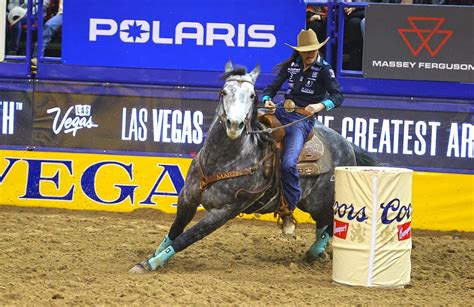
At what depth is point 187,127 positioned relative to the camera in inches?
426

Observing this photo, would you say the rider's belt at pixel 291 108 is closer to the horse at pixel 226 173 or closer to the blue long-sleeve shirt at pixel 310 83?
the blue long-sleeve shirt at pixel 310 83

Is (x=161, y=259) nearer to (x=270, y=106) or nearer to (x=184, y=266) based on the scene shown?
(x=184, y=266)

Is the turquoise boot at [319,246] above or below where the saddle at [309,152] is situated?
below

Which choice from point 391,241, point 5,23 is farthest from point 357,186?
point 5,23

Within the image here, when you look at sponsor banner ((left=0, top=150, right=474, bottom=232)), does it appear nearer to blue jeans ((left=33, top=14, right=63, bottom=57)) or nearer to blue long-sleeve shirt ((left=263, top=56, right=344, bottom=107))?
blue jeans ((left=33, top=14, right=63, bottom=57))

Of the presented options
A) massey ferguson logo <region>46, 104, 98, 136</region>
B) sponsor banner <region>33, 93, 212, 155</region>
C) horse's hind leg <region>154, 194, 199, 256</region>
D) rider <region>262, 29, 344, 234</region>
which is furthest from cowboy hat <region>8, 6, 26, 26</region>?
horse's hind leg <region>154, 194, 199, 256</region>

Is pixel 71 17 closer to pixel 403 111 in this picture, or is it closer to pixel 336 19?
pixel 336 19

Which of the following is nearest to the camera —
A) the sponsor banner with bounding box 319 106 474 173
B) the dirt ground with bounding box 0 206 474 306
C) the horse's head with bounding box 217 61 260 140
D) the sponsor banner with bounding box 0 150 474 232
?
the dirt ground with bounding box 0 206 474 306

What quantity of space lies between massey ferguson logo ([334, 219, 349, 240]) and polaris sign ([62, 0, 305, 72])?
3.59 metres

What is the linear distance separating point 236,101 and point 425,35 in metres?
3.96

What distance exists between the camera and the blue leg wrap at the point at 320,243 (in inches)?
334

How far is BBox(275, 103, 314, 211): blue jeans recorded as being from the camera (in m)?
7.95

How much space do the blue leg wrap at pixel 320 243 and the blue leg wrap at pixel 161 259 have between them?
1.54m

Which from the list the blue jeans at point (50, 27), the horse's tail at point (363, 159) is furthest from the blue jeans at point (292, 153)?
the blue jeans at point (50, 27)
